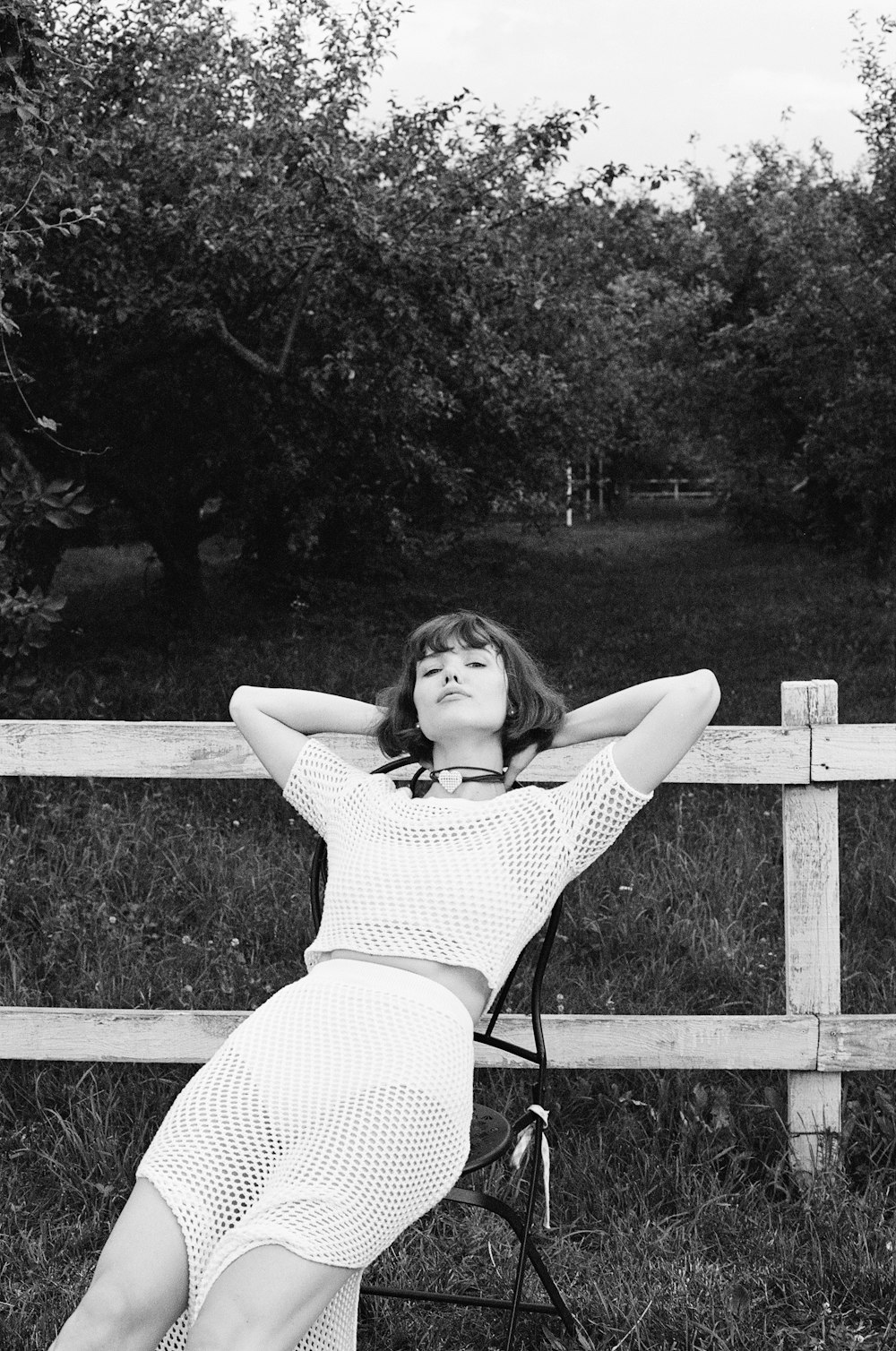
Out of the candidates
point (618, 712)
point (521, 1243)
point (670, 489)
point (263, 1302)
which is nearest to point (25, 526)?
point (618, 712)

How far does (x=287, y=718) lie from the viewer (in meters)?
3.02

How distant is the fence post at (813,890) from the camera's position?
3318 mm

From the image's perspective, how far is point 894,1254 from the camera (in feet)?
9.73

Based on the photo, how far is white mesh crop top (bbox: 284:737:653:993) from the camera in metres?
2.55

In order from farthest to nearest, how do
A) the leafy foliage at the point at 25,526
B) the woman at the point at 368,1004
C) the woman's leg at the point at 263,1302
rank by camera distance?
1. the leafy foliage at the point at 25,526
2. the woman at the point at 368,1004
3. the woman's leg at the point at 263,1302

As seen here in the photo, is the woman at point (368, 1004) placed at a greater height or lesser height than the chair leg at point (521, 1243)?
greater

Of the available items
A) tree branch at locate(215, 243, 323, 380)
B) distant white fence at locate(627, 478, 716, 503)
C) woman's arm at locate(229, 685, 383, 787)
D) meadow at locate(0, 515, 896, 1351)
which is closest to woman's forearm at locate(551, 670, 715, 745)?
woman's arm at locate(229, 685, 383, 787)

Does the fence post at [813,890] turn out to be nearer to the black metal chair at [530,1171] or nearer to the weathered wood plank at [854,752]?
the weathered wood plank at [854,752]

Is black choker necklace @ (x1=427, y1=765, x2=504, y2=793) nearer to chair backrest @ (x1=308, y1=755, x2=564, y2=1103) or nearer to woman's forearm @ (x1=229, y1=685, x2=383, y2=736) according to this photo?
chair backrest @ (x1=308, y1=755, x2=564, y2=1103)

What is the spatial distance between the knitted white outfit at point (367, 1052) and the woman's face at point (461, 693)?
161mm

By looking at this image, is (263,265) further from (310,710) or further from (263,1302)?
(263,1302)

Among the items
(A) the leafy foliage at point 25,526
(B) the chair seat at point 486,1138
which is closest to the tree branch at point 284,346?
(A) the leafy foliage at point 25,526

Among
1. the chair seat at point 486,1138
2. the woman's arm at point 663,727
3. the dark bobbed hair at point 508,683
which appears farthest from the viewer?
the dark bobbed hair at point 508,683

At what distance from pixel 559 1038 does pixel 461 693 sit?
3.56 feet
